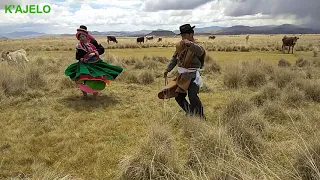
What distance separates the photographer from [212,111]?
7211mm

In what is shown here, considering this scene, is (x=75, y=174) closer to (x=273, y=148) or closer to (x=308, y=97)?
(x=273, y=148)

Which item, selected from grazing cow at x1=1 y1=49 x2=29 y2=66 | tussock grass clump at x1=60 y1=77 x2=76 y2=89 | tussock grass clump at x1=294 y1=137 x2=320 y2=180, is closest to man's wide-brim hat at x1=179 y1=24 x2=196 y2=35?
tussock grass clump at x1=294 y1=137 x2=320 y2=180

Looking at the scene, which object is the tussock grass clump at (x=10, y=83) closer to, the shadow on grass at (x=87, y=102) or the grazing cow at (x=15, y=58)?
the shadow on grass at (x=87, y=102)

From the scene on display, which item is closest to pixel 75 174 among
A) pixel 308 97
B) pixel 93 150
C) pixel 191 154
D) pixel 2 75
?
pixel 93 150

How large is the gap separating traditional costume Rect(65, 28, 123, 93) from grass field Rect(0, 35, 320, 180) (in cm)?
45

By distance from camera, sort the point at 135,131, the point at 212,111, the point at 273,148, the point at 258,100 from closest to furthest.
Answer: the point at 273,148 → the point at 135,131 → the point at 212,111 → the point at 258,100

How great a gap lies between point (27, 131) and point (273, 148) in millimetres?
4154

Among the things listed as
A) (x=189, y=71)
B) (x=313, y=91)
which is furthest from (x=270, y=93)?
(x=189, y=71)

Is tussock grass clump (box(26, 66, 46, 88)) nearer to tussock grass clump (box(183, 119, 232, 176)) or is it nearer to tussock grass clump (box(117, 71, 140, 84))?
tussock grass clump (box(117, 71, 140, 84))

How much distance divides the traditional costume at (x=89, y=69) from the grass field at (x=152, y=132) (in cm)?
45

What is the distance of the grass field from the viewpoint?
3693mm

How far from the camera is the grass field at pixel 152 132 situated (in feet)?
12.1

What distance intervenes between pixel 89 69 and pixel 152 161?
15.4 ft

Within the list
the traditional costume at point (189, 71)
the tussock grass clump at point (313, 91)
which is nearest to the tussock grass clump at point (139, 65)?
the tussock grass clump at point (313, 91)
